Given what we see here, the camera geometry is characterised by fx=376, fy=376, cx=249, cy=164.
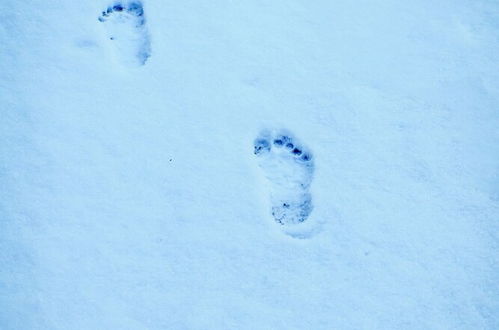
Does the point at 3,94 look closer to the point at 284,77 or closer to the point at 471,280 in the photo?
the point at 284,77

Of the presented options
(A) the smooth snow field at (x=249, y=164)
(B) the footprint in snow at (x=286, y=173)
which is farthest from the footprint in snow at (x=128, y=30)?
(B) the footprint in snow at (x=286, y=173)

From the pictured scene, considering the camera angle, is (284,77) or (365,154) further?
(284,77)

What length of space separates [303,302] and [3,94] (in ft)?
3.89

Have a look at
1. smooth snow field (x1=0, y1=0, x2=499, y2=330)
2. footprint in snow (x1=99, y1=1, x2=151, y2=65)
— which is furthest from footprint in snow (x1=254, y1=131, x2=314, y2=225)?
footprint in snow (x1=99, y1=1, x2=151, y2=65)

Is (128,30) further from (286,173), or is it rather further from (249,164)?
(286,173)

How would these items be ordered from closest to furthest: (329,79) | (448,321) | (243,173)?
1. (448,321)
2. (243,173)
3. (329,79)

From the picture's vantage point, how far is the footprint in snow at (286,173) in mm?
1148

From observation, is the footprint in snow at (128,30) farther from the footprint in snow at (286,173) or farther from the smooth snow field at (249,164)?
the footprint in snow at (286,173)

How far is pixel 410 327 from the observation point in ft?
3.42

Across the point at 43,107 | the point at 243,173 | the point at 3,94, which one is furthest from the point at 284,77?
the point at 3,94

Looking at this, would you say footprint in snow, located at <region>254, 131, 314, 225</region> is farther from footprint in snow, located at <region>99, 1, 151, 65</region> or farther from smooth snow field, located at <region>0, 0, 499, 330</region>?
footprint in snow, located at <region>99, 1, 151, 65</region>

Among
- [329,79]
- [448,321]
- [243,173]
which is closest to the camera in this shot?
[448,321]

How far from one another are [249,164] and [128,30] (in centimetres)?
68

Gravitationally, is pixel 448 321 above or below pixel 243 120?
below
